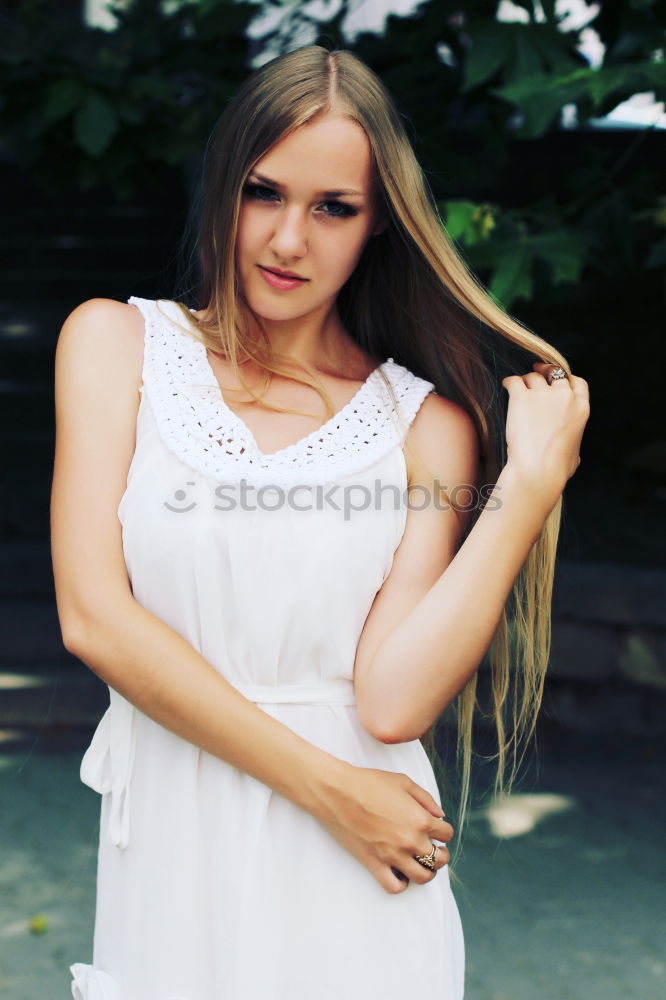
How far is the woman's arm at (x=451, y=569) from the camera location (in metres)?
1.57

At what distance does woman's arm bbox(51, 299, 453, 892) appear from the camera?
151 centimetres

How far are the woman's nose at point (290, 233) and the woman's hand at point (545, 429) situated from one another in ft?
1.13

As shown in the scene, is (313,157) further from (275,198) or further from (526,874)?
(526,874)

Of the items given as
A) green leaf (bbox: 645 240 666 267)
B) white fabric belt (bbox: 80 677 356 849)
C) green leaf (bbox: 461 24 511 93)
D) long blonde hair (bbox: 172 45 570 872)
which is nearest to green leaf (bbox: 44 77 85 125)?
green leaf (bbox: 461 24 511 93)

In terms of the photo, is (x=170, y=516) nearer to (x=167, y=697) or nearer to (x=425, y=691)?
(x=167, y=697)

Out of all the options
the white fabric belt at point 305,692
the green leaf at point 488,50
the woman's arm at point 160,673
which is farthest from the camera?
the green leaf at point 488,50

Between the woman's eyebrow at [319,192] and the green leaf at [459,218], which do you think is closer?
the woman's eyebrow at [319,192]

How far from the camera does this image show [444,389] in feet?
6.10

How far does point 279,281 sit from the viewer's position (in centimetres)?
166

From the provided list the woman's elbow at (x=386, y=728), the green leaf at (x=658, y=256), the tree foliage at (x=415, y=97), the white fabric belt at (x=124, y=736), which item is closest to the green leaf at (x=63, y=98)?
the tree foliage at (x=415, y=97)

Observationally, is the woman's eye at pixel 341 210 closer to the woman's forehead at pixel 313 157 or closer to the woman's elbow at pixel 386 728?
the woman's forehead at pixel 313 157

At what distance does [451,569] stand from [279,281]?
1.44 feet

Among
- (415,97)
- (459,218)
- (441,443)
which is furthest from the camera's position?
(415,97)

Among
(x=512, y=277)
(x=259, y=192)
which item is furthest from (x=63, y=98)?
(x=259, y=192)
